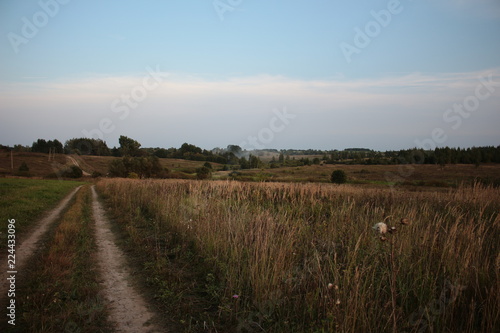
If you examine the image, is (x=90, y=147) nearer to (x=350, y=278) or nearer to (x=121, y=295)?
(x=121, y=295)

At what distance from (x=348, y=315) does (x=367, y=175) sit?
264 feet

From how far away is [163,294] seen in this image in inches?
183

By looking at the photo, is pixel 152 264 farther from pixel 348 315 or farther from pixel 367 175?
pixel 367 175

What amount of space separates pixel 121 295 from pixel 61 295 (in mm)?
913

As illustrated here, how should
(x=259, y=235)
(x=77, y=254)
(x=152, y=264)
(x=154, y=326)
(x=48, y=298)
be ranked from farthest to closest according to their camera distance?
(x=77, y=254)
(x=152, y=264)
(x=259, y=235)
(x=48, y=298)
(x=154, y=326)

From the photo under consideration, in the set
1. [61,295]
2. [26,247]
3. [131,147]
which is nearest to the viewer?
[61,295]

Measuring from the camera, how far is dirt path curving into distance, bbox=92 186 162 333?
3843mm

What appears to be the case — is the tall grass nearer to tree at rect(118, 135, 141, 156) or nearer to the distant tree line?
the distant tree line

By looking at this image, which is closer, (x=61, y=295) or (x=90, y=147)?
(x=61, y=295)

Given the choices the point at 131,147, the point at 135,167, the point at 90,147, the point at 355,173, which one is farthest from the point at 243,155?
the point at 90,147

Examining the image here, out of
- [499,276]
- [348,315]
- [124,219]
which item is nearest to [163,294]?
[348,315]

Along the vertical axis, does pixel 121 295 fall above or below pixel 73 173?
above

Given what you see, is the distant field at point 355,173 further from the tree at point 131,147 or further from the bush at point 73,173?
the tree at point 131,147

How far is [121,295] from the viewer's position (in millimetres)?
4676
